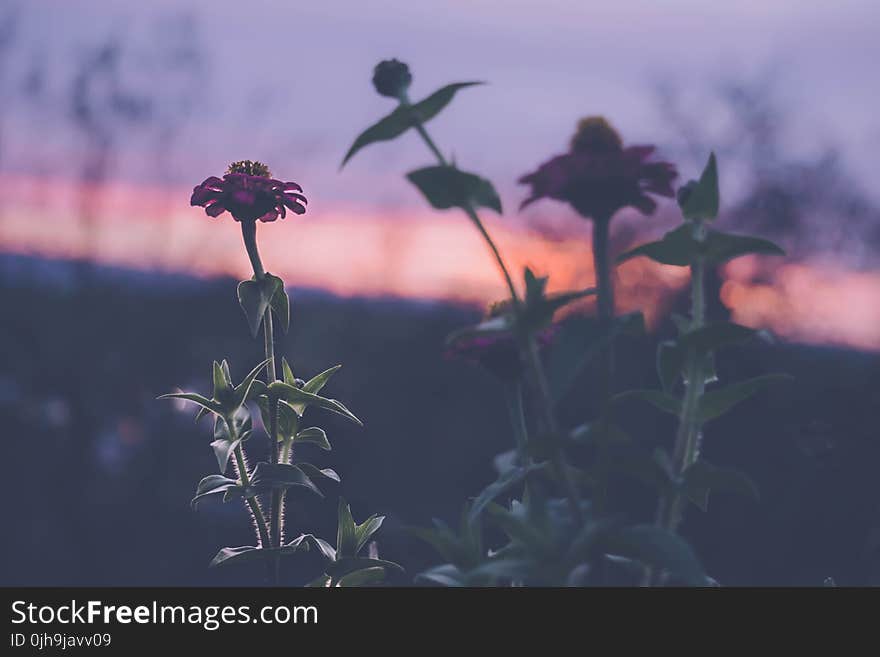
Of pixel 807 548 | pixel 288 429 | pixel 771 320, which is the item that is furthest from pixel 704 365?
pixel 807 548

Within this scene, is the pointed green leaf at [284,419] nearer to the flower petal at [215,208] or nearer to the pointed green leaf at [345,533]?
the pointed green leaf at [345,533]

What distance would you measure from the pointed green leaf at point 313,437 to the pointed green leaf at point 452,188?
774mm

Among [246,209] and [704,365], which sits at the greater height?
[246,209]

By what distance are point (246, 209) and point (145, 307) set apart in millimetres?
10937

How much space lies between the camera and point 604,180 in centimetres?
125

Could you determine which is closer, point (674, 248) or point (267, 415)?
point (674, 248)

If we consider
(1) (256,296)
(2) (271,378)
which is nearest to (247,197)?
(1) (256,296)

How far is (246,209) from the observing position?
5.78 ft

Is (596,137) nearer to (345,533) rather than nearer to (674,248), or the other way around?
(674,248)

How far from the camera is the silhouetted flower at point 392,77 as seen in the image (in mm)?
1300

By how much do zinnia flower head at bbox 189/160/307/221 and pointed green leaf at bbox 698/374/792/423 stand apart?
92 centimetres

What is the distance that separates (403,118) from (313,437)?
839 mm

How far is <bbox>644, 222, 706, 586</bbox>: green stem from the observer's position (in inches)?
48.6
